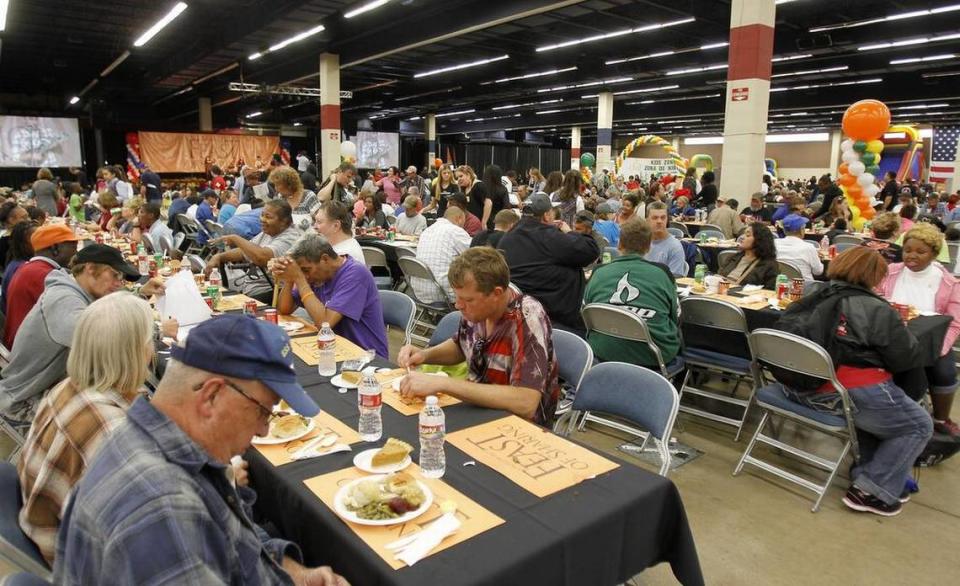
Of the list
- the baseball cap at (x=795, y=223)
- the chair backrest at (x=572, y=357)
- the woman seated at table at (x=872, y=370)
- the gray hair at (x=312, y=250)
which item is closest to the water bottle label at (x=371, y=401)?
the chair backrest at (x=572, y=357)

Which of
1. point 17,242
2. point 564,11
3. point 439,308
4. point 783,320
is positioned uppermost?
point 564,11

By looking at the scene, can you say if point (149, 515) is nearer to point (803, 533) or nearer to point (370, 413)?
point (370, 413)

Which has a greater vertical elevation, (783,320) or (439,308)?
(783,320)

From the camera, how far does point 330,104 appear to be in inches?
546

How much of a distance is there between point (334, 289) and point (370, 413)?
4.87 feet

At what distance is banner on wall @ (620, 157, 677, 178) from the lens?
1649cm

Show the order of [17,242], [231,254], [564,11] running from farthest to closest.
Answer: [564,11] → [231,254] → [17,242]

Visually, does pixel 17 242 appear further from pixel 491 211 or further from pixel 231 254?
pixel 491 211

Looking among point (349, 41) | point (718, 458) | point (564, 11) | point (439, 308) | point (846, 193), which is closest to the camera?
point (718, 458)

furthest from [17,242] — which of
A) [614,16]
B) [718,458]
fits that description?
[614,16]

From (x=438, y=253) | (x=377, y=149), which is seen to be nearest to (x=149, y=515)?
(x=438, y=253)

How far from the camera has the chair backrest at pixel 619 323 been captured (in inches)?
140

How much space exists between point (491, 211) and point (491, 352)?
5.17 metres

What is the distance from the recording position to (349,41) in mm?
13109
